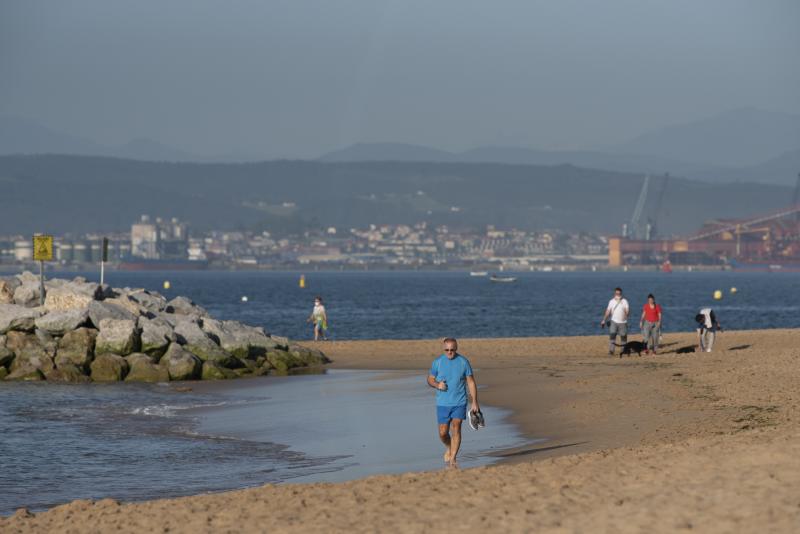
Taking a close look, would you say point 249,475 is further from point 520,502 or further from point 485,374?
point 485,374

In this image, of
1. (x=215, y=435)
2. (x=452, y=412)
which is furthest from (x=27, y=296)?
(x=452, y=412)

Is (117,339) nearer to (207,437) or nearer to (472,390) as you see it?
(207,437)

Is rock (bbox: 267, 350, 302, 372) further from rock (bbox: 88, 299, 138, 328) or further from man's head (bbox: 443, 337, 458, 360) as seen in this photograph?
man's head (bbox: 443, 337, 458, 360)

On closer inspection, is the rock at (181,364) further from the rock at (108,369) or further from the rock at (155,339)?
the rock at (108,369)

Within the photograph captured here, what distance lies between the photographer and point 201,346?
33.2 meters

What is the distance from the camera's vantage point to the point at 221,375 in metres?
32.0

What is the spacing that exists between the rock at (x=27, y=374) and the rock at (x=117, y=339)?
1.62m

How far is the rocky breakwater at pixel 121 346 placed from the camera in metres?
31.2

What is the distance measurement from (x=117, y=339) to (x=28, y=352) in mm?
2159

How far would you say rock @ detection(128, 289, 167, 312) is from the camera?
40.2 meters

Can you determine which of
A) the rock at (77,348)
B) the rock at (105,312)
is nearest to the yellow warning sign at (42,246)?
the rock at (105,312)

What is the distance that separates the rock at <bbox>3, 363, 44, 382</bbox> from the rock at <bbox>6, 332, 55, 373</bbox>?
0.13 meters

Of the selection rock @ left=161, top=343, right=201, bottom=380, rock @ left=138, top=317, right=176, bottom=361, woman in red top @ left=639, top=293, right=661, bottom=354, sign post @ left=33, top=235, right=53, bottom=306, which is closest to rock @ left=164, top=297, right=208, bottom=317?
sign post @ left=33, top=235, right=53, bottom=306

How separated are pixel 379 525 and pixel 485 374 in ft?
61.8
